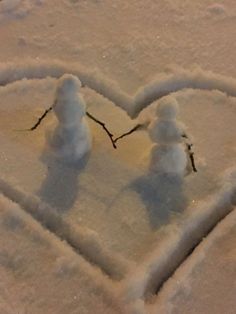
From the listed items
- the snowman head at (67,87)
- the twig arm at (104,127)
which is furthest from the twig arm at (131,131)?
the snowman head at (67,87)

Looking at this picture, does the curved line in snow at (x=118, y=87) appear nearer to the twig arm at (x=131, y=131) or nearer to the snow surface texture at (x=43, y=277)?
the twig arm at (x=131, y=131)

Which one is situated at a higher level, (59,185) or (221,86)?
(221,86)

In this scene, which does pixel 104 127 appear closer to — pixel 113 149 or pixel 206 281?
pixel 113 149

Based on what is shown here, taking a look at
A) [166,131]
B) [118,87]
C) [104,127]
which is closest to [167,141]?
[166,131]

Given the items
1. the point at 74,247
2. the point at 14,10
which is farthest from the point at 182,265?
the point at 14,10

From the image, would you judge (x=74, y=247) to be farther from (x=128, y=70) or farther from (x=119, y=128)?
(x=128, y=70)
